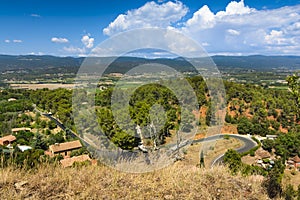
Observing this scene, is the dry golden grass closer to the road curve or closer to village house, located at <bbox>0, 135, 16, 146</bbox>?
the road curve

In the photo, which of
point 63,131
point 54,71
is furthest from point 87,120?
point 54,71

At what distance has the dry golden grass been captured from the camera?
2.49m

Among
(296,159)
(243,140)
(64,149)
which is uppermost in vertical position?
(64,149)

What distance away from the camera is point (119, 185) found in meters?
2.80

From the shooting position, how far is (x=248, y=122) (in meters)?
26.9

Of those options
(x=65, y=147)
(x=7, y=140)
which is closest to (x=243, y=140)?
(x=65, y=147)

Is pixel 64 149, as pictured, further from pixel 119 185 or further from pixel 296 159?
pixel 296 159

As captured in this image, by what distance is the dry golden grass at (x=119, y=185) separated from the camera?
98.0 inches

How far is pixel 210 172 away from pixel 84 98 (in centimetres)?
1570

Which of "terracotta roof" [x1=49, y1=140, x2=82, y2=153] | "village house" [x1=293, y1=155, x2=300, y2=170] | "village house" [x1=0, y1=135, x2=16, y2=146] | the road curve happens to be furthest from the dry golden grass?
"village house" [x1=0, y1=135, x2=16, y2=146]

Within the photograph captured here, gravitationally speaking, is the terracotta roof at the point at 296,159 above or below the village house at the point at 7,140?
below

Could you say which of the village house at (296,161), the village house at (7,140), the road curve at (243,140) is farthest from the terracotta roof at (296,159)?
the village house at (7,140)

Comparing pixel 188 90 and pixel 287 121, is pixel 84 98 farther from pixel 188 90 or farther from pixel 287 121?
pixel 287 121

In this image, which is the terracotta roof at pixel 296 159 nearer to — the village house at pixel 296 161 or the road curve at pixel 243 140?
the village house at pixel 296 161
